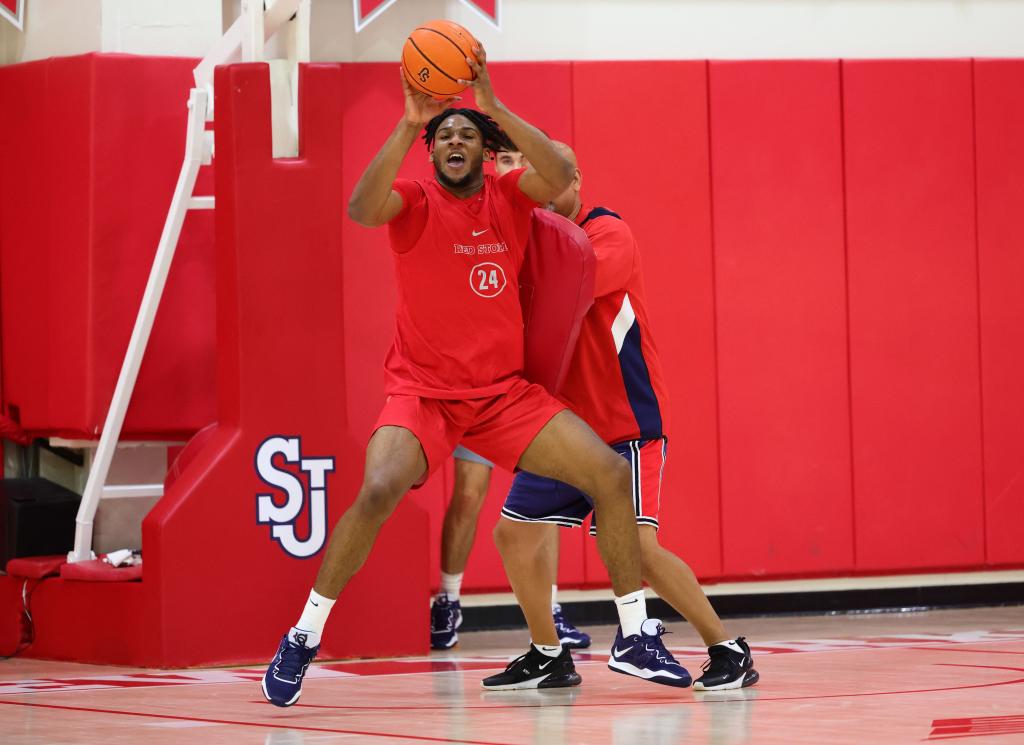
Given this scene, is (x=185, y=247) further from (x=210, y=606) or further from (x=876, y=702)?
(x=876, y=702)

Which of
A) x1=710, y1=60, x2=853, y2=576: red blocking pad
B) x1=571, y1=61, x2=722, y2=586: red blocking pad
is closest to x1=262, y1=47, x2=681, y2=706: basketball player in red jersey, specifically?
x1=571, y1=61, x2=722, y2=586: red blocking pad

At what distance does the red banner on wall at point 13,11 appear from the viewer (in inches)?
250

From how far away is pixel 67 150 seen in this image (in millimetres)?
6145

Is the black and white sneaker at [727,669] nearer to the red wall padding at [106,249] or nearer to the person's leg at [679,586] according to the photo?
the person's leg at [679,586]

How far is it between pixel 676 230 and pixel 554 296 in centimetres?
258

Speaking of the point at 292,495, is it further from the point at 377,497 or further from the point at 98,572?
the point at 377,497

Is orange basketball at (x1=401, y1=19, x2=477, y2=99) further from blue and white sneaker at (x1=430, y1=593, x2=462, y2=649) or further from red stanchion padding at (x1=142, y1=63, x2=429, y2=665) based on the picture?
blue and white sneaker at (x1=430, y1=593, x2=462, y2=649)

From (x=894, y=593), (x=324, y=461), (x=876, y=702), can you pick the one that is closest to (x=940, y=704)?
(x=876, y=702)

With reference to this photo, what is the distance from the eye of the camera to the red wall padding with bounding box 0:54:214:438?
607 cm

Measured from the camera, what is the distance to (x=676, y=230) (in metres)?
6.75

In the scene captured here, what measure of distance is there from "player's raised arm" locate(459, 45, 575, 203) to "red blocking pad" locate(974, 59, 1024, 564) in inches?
134

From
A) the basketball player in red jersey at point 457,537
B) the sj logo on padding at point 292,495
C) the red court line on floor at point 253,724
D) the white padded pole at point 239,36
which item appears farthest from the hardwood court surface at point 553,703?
the white padded pole at point 239,36

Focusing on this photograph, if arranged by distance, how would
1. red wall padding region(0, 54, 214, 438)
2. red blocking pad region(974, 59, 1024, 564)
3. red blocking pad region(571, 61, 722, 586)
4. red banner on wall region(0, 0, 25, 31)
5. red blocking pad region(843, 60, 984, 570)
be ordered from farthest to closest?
red blocking pad region(974, 59, 1024, 564), red blocking pad region(843, 60, 984, 570), red blocking pad region(571, 61, 722, 586), red banner on wall region(0, 0, 25, 31), red wall padding region(0, 54, 214, 438)

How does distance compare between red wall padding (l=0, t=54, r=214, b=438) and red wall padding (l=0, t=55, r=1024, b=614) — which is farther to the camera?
red wall padding (l=0, t=55, r=1024, b=614)
